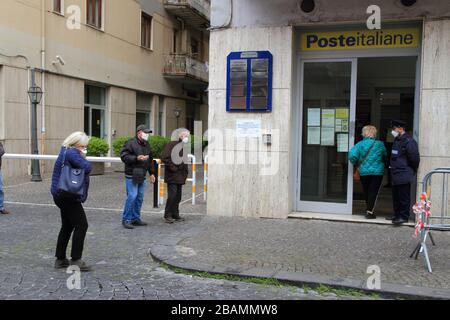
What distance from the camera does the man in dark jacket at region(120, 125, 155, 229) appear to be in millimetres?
8148

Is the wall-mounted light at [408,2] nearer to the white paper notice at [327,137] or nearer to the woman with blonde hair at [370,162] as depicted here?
the woman with blonde hair at [370,162]

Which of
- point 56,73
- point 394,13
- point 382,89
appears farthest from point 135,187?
point 56,73

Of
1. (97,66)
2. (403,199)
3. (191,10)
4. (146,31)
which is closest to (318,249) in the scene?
(403,199)

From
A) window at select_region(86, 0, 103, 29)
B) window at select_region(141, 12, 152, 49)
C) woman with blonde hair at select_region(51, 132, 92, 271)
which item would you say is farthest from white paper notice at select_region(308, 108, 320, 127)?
window at select_region(141, 12, 152, 49)

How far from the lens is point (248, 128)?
29.8 ft

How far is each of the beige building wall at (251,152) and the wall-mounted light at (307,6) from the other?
43 centimetres

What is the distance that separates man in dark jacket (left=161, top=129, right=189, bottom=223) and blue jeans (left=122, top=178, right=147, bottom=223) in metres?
0.53

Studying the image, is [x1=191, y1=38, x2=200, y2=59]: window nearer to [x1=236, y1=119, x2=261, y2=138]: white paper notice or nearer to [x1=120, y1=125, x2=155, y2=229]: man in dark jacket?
[x1=236, y1=119, x2=261, y2=138]: white paper notice

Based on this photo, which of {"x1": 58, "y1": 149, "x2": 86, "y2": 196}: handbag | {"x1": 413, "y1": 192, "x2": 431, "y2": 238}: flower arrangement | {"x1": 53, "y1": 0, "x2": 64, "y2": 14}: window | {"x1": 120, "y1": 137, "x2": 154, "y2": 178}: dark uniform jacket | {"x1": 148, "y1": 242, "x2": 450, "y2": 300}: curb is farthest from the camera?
{"x1": 53, "y1": 0, "x2": 64, "y2": 14}: window

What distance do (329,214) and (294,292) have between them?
4.04 meters

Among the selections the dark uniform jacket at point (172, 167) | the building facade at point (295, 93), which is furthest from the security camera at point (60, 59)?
the dark uniform jacket at point (172, 167)

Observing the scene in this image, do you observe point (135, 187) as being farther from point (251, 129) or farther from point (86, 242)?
point (251, 129)

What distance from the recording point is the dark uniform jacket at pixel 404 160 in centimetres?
802

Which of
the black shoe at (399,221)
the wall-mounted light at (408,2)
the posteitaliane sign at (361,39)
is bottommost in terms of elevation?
the black shoe at (399,221)
